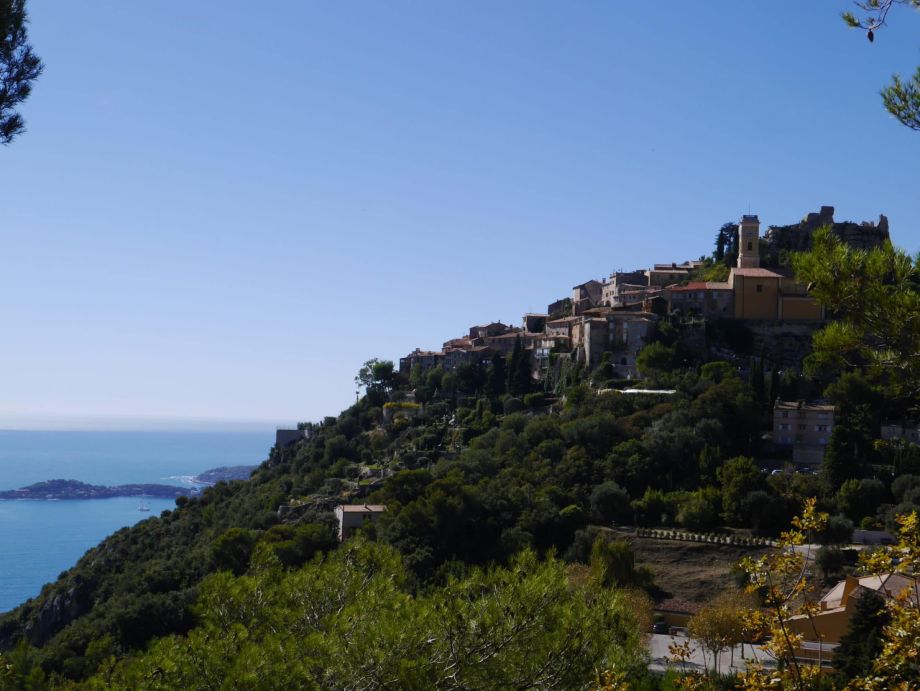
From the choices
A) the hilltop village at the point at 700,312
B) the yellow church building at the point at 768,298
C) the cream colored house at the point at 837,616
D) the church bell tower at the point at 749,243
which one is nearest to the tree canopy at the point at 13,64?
the cream colored house at the point at 837,616

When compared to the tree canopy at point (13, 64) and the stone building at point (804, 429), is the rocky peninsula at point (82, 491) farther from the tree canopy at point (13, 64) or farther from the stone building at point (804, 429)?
the tree canopy at point (13, 64)

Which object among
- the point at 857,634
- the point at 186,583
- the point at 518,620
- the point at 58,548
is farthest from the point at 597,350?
the point at 58,548

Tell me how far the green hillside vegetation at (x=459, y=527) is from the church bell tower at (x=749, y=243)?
28.6ft

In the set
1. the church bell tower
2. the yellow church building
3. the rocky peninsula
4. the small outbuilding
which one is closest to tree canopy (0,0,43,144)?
the small outbuilding

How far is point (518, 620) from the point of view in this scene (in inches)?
416

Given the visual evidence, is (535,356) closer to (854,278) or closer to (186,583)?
(186,583)

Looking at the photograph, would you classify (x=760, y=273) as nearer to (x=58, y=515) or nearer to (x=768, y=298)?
(x=768, y=298)

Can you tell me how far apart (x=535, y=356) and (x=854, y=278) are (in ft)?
158

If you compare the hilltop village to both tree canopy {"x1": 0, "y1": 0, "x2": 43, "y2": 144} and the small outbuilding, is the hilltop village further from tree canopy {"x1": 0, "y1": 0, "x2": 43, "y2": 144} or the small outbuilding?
tree canopy {"x1": 0, "y1": 0, "x2": 43, "y2": 144}

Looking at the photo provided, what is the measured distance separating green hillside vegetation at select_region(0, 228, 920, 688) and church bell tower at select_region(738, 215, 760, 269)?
871 centimetres

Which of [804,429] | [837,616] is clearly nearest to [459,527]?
[837,616]

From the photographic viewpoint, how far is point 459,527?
3694cm

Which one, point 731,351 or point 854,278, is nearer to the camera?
point 854,278

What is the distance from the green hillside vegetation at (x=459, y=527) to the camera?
33.5 feet
